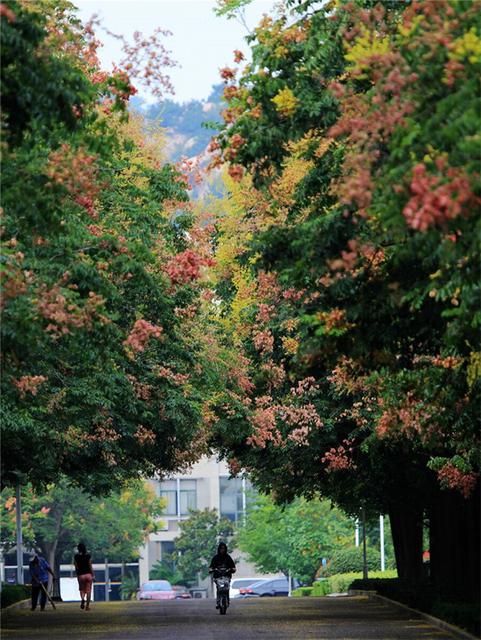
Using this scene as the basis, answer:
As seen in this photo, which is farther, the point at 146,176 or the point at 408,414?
the point at 146,176

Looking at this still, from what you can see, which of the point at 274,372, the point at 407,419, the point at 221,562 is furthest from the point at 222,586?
the point at 407,419

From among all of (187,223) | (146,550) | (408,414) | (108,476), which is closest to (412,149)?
(408,414)

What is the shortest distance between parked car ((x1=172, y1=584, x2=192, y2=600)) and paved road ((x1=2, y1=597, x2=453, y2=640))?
51218 millimetres

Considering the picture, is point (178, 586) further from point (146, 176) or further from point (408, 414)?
point (408, 414)

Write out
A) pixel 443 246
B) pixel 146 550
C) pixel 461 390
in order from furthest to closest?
pixel 146 550 < pixel 461 390 < pixel 443 246

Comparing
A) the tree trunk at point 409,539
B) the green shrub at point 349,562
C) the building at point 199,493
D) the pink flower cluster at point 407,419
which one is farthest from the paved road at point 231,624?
the building at point 199,493

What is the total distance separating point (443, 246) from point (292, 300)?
9.20 metres

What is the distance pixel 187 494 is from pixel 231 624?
10077cm

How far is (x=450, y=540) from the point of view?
3797cm

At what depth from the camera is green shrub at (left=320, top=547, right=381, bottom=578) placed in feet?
254

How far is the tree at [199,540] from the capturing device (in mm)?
112438

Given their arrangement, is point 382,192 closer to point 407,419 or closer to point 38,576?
point 407,419

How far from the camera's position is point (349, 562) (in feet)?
254

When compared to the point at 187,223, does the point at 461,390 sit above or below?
below
